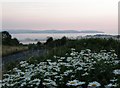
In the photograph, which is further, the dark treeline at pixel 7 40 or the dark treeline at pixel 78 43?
the dark treeline at pixel 7 40

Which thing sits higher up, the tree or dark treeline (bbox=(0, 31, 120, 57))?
dark treeline (bbox=(0, 31, 120, 57))

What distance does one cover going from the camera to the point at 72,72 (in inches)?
225

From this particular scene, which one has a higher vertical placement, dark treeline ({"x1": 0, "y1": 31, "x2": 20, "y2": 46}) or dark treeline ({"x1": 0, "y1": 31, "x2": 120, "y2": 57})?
dark treeline ({"x1": 0, "y1": 31, "x2": 120, "y2": 57})

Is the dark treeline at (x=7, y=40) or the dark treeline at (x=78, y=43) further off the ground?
the dark treeline at (x=78, y=43)

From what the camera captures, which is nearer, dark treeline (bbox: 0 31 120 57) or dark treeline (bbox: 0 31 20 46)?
dark treeline (bbox: 0 31 120 57)

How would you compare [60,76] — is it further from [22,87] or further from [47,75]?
[22,87]

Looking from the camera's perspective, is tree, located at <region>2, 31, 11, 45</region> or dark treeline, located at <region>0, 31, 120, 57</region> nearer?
dark treeline, located at <region>0, 31, 120, 57</region>

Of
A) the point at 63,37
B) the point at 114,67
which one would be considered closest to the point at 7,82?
the point at 114,67

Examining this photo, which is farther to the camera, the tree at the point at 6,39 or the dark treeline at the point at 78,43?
the tree at the point at 6,39

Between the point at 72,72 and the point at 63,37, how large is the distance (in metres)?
12.2

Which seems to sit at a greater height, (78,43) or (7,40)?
(78,43)

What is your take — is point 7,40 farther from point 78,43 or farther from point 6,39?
point 78,43

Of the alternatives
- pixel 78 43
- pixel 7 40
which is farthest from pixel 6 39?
→ pixel 78 43

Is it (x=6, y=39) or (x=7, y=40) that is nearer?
(x=7, y=40)
